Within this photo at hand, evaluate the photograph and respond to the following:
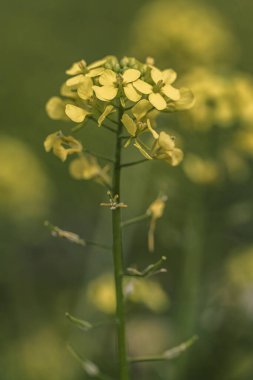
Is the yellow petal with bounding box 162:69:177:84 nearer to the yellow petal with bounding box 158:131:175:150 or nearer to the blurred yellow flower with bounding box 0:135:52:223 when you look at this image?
the yellow petal with bounding box 158:131:175:150

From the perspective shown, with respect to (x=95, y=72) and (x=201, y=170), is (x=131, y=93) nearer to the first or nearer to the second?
(x=95, y=72)

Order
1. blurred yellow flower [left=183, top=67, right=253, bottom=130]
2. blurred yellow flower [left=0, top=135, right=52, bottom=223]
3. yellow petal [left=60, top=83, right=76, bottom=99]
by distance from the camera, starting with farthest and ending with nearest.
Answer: blurred yellow flower [left=0, top=135, right=52, bottom=223]
blurred yellow flower [left=183, top=67, right=253, bottom=130]
yellow petal [left=60, top=83, right=76, bottom=99]

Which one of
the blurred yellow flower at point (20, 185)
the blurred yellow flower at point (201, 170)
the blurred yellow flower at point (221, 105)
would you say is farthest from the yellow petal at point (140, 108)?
the blurred yellow flower at point (20, 185)

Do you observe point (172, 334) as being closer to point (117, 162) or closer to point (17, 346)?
point (17, 346)

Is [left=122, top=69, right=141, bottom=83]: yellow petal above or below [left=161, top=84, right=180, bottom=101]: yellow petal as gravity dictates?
above

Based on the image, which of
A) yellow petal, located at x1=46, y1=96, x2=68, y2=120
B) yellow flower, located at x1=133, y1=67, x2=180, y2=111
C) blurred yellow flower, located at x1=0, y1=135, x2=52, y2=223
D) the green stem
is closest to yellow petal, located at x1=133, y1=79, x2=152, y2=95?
yellow flower, located at x1=133, y1=67, x2=180, y2=111

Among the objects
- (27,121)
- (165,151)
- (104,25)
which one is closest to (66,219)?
(27,121)
